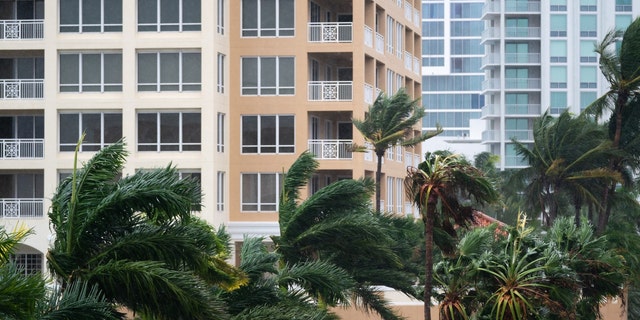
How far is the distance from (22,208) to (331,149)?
13.8 meters

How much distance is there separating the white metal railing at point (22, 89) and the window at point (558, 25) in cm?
7866

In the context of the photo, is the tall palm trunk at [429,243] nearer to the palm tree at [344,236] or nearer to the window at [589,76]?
the palm tree at [344,236]

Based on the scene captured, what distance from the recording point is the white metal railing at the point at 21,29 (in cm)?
6062

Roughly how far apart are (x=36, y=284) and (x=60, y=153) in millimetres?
Result: 42467

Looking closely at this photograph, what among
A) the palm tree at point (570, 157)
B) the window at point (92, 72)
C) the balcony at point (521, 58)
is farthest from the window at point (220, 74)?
the balcony at point (521, 58)

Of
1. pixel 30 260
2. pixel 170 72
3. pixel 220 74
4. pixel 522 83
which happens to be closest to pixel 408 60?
pixel 220 74

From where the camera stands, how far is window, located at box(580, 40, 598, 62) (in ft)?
433

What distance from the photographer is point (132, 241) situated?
22844 millimetres

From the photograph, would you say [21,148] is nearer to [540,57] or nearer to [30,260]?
[30,260]

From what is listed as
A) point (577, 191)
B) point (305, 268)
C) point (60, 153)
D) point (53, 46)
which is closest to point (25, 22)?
point (53, 46)

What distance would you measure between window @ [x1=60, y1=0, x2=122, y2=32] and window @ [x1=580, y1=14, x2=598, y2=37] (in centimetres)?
7937

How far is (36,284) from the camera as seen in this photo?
60.7 feet

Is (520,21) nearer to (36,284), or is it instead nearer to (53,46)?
(53,46)

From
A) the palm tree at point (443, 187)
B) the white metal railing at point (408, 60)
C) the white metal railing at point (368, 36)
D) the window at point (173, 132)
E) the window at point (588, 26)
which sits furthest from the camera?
the window at point (588, 26)
